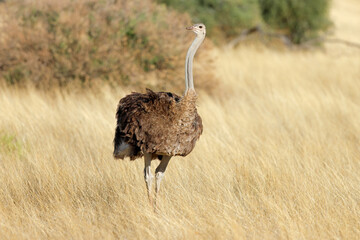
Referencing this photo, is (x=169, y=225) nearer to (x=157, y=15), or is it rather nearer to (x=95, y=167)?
(x=95, y=167)

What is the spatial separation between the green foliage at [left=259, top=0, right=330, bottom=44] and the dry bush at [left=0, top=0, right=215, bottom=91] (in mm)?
10031

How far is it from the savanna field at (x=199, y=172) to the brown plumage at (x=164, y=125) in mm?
472

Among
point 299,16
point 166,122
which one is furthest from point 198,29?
point 299,16

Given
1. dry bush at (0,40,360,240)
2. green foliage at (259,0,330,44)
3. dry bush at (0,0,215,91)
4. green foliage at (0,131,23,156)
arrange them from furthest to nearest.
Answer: green foliage at (259,0,330,44) → dry bush at (0,0,215,91) → green foliage at (0,131,23,156) → dry bush at (0,40,360,240)

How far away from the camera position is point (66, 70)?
29.4ft

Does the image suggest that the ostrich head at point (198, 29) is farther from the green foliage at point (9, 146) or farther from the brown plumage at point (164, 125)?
the green foliage at point (9, 146)

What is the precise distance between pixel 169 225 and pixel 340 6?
39190 millimetres

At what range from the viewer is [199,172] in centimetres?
566

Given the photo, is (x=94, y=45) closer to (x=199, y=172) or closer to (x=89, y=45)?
(x=89, y=45)

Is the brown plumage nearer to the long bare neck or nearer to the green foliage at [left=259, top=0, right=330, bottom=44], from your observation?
the long bare neck

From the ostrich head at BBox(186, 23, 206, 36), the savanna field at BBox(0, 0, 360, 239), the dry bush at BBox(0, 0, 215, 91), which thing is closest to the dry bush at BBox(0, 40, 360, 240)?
the savanna field at BBox(0, 0, 360, 239)

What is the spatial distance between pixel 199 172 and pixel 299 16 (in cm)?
1420

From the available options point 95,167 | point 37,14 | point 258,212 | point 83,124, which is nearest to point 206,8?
point 37,14

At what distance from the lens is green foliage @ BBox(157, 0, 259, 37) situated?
15367 millimetres
